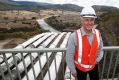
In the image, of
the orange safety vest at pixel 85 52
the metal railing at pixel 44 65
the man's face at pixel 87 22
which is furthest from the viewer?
the metal railing at pixel 44 65

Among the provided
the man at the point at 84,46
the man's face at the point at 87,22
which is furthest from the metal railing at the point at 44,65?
the man's face at the point at 87,22

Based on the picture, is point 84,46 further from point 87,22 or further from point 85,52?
point 87,22

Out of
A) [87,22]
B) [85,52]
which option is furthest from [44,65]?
[87,22]

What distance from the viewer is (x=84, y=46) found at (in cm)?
364

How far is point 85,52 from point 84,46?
0.09 meters

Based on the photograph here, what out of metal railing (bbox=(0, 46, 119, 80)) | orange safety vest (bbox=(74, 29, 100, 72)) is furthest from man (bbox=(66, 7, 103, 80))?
metal railing (bbox=(0, 46, 119, 80))

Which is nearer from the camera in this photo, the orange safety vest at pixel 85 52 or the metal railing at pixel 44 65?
the orange safety vest at pixel 85 52

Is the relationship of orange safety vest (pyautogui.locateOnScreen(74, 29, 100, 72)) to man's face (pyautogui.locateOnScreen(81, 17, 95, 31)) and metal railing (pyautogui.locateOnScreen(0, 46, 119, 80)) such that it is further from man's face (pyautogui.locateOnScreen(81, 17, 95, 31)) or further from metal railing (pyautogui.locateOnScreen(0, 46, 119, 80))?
metal railing (pyautogui.locateOnScreen(0, 46, 119, 80))

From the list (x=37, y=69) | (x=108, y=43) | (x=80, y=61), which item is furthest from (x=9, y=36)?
(x=80, y=61)

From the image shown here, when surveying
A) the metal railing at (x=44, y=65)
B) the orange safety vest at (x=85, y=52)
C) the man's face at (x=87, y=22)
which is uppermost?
the man's face at (x=87, y=22)

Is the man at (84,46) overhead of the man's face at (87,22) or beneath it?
beneath

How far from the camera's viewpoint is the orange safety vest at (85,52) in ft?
11.9

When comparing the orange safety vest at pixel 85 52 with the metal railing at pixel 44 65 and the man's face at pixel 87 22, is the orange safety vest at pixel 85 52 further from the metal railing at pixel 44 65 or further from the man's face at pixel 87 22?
the metal railing at pixel 44 65

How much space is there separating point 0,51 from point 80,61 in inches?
Answer: 68.5
